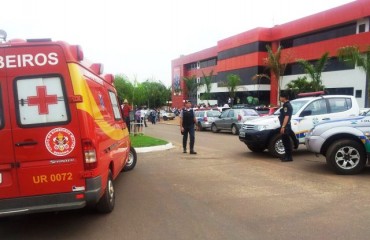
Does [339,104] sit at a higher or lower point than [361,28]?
lower

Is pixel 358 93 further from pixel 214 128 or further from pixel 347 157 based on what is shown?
pixel 347 157

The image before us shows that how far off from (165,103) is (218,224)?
257 ft

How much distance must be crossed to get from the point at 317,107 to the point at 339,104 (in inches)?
28.7

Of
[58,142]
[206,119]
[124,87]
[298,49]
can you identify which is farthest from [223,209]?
[124,87]

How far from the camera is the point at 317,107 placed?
10.8 metres

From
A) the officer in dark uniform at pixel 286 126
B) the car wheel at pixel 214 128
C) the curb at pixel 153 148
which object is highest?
the officer in dark uniform at pixel 286 126

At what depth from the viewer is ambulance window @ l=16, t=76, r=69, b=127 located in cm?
442

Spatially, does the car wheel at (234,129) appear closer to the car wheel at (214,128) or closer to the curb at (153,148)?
the car wheel at (214,128)

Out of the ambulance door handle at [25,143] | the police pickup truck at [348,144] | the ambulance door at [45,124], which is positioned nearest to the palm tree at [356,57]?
the police pickup truck at [348,144]

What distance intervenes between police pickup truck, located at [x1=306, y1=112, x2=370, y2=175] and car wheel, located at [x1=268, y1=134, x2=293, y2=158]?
250 centimetres

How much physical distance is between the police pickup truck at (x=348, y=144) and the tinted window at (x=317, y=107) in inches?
101

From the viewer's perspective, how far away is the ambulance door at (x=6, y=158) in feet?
14.3

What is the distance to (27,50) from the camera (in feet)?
14.5

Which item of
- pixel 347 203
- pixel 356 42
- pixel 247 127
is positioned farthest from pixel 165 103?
pixel 347 203
